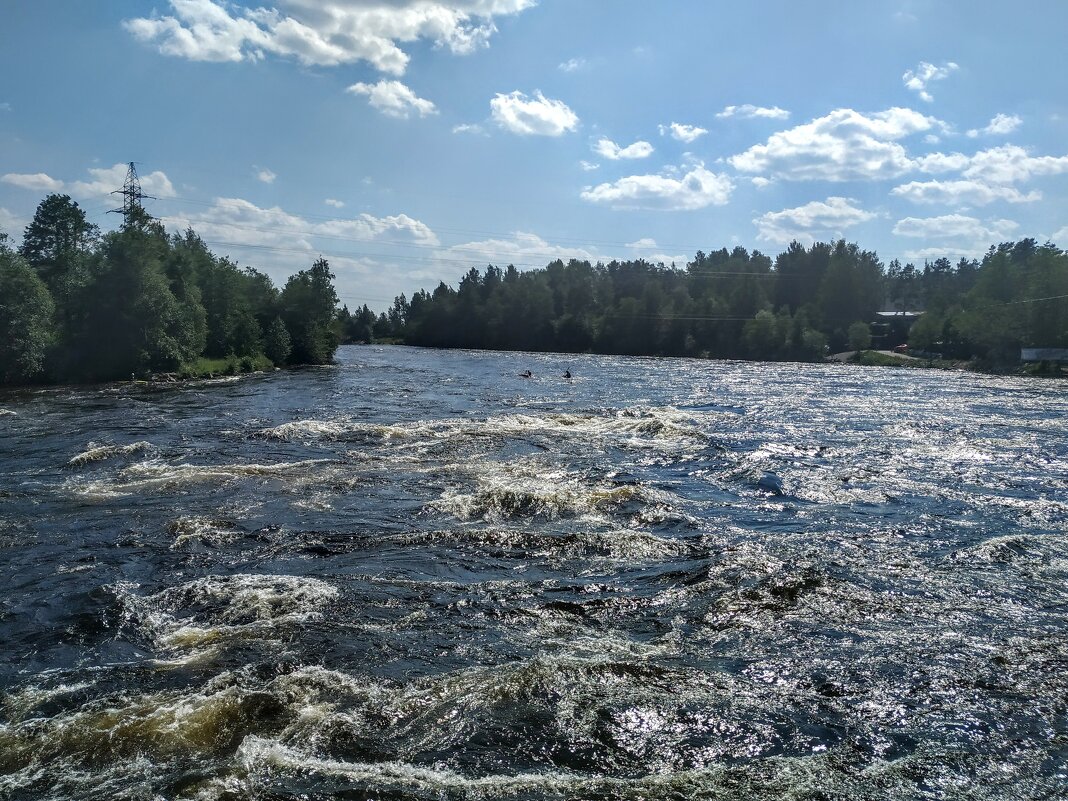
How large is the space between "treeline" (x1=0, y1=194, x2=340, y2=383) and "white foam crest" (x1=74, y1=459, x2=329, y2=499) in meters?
37.1

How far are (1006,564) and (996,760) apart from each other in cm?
833

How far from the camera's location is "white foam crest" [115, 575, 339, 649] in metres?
11.7

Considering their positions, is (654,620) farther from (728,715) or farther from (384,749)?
(384,749)

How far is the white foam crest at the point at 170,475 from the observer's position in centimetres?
2136

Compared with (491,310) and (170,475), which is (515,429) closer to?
(170,475)

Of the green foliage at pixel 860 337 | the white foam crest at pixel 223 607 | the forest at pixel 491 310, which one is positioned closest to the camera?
the white foam crest at pixel 223 607

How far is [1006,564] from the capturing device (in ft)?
51.0

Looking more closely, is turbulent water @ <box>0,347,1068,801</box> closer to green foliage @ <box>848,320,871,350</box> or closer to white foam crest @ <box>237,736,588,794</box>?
white foam crest @ <box>237,736,588,794</box>

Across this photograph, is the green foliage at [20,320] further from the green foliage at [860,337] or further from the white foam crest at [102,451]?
the green foliage at [860,337]

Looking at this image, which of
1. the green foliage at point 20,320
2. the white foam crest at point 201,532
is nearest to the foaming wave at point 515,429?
the white foam crest at point 201,532

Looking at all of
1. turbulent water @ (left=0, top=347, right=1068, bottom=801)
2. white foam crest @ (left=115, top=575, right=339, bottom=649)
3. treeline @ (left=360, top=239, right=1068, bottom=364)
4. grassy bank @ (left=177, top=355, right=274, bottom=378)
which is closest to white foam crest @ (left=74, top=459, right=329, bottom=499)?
turbulent water @ (left=0, top=347, right=1068, bottom=801)

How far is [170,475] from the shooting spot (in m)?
23.1

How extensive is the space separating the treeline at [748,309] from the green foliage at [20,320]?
309 ft

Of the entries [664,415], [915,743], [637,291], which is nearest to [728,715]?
[915,743]
